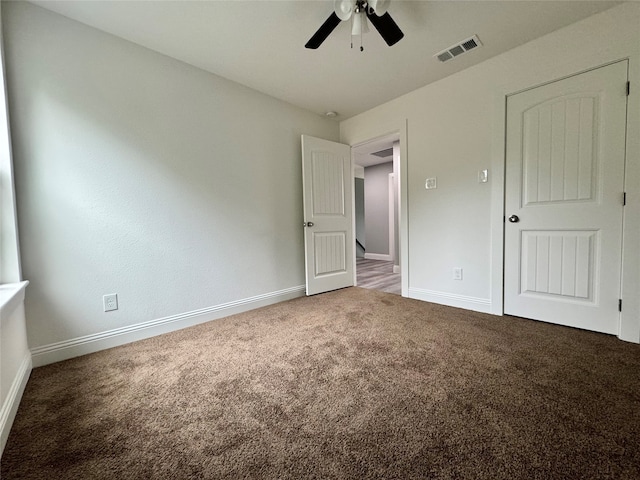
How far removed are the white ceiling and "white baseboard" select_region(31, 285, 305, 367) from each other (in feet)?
7.16

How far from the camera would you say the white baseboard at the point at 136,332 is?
5.58ft

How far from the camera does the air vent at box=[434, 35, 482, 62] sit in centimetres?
204

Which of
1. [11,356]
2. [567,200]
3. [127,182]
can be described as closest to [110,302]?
[11,356]

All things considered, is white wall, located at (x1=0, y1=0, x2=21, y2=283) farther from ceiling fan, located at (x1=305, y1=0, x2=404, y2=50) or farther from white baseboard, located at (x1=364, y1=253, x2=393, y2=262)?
white baseboard, located at (x1=364, y1=253, x2=393, y2=262)

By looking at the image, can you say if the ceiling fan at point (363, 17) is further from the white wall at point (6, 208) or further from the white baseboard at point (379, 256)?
the white baseboard at point (379, 256)

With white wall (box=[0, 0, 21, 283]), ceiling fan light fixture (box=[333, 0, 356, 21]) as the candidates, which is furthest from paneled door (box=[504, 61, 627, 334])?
white wall (box=[0, 0, 21, 283])

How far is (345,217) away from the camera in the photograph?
345 centimetres

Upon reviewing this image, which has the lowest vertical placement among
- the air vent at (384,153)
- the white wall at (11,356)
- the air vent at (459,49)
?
the white wall at (11,356)

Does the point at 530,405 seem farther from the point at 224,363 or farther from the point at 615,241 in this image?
the point at 224,363

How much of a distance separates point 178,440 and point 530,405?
5.04 feet

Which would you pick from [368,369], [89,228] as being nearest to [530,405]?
[368,369]

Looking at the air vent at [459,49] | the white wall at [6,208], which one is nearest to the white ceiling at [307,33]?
the air vent at [459,49]

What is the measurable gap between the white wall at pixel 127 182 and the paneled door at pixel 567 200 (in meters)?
2.33

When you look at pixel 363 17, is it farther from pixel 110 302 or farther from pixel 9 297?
pixel 110 302
